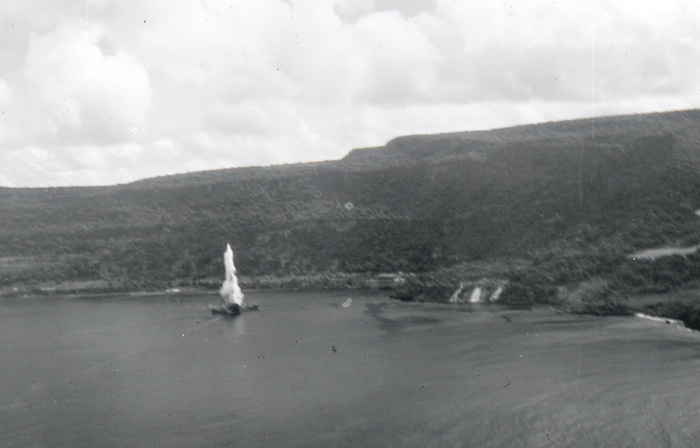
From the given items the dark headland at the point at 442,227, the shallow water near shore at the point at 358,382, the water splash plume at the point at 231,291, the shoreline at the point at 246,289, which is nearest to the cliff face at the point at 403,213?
the dark headland at the point at 442,227

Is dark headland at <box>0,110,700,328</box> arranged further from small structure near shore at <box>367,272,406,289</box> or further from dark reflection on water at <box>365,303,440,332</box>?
dark reflection on water at <box>365,303,440,332</box>

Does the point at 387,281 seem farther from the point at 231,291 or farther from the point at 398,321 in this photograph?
the point at 398,321

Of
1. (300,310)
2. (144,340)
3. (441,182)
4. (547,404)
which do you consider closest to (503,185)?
(441,182)

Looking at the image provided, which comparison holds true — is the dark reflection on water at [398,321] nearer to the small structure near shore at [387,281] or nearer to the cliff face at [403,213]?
the small structure near shore at [387,281]

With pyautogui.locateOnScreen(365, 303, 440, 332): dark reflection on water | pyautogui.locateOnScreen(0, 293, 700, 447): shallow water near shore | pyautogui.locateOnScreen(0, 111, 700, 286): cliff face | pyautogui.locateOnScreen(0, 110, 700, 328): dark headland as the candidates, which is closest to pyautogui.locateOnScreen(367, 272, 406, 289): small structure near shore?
pyautogui.locateOnScreen(0, 110, 700, 328): dark headland

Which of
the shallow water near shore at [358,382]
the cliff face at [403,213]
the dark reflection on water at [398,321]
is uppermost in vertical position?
the cliff face at [403,213]

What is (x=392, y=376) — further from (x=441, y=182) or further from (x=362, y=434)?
(x=441, y=182)

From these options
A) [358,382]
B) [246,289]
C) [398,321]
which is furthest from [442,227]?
[358,382]
